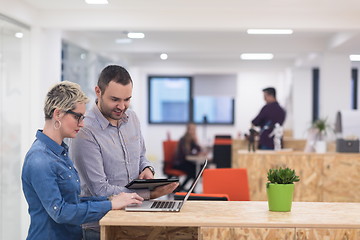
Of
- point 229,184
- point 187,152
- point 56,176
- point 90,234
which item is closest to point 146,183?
point 90,234

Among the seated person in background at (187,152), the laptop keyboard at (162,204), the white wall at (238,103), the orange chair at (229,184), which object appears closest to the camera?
the laptop keyboard at (162,204)

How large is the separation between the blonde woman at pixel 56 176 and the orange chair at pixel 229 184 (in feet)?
7.07

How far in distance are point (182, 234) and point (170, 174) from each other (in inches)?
282

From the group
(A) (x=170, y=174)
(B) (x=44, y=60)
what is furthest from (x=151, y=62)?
(B) (x=44, y=60)

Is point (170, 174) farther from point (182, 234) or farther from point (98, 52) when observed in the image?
point (182, 234)

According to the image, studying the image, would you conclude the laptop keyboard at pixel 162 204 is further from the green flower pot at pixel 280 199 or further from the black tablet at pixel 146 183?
the green flower pot at pixel 280 199

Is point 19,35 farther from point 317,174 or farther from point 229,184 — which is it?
point 317,174

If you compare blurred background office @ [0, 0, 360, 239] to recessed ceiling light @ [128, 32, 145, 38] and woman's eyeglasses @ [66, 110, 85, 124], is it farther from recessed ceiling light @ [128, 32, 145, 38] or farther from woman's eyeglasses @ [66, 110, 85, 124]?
woman's eyeglasses @ [66, 110, 85, 124]

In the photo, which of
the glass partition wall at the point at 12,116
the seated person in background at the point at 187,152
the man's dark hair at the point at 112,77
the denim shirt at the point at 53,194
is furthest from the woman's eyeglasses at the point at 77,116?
the seated person in background at the point at 187,152

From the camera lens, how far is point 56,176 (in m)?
2.86

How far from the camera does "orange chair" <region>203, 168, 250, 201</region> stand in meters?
5.06

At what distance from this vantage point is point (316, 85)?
44.9 ft

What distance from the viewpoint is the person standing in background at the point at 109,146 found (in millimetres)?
3158

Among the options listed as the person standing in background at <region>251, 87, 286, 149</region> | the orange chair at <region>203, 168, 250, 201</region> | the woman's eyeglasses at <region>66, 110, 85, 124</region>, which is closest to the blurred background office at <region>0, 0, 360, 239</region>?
the person standing in background at <region>251, 87, 286, 149</region>
